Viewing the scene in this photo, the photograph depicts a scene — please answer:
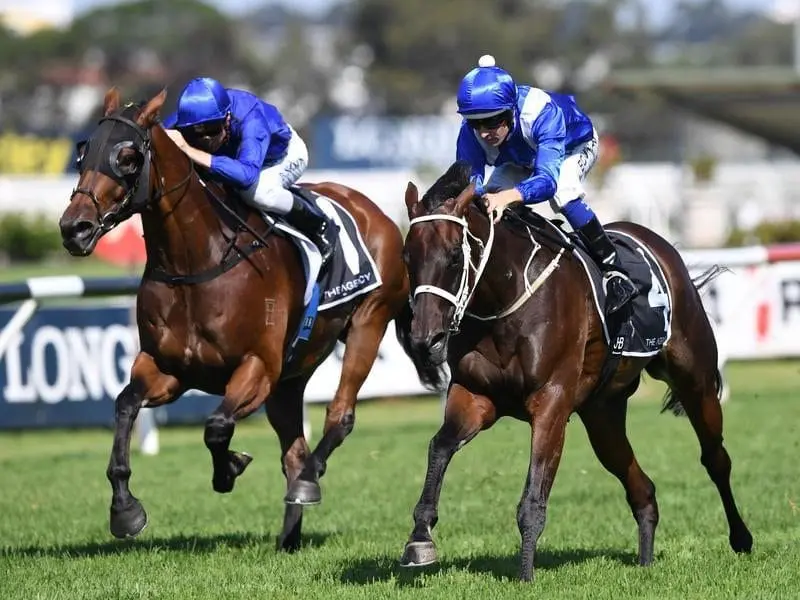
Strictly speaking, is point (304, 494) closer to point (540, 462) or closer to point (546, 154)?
point (540, 462)

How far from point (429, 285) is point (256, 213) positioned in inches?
76.1

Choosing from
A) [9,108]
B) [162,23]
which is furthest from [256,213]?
[162,23]

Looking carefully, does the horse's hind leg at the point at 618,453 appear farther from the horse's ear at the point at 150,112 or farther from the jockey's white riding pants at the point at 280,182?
the horse's ear at the point at 150,112

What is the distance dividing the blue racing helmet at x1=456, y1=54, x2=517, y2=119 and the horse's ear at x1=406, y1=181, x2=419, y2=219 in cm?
47

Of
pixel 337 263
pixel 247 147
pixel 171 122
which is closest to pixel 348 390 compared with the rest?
pixel 337 263

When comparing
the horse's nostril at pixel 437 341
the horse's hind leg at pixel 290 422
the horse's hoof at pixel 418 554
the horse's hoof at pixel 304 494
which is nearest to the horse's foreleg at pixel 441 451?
the horse's hoof at pixel 418 554

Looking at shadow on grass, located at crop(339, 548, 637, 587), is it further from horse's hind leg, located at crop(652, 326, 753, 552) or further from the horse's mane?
the horse's mane

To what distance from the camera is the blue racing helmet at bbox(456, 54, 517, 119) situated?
18.7 feet

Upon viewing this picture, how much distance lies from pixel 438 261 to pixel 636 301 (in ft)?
4.59

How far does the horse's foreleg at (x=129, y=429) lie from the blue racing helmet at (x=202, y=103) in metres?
1.08

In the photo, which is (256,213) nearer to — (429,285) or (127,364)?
(429,285)

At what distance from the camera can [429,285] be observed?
5.17m

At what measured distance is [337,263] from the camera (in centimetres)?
730

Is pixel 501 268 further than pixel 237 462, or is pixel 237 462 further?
pixel 237 462
